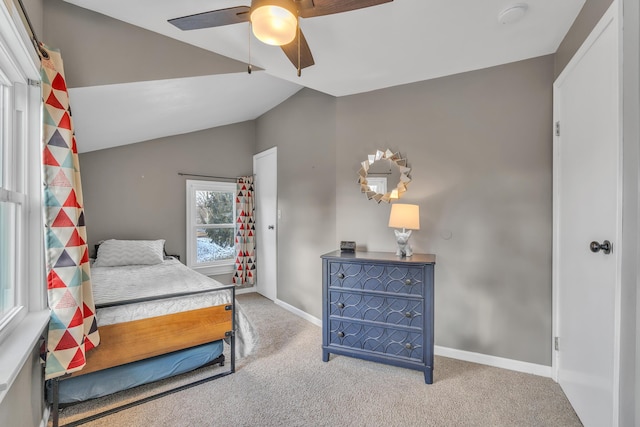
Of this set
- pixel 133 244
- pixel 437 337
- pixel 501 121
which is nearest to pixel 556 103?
pixel 501 121

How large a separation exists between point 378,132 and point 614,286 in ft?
6.45

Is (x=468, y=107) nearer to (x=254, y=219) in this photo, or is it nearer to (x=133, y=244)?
(x=254, y=219)

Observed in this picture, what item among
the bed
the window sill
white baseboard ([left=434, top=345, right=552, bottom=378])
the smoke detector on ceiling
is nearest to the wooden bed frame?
the bed

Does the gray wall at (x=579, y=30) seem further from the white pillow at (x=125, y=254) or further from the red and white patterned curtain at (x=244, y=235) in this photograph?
the white pillow at (x=125, y=254)

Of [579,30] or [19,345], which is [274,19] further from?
[579,30]

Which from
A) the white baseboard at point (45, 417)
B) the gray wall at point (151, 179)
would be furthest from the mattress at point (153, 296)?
the gray wall at point (151, 179)

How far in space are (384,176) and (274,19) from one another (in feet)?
5.80

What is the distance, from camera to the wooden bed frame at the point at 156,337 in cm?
172

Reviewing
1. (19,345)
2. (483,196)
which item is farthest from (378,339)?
(19,345)

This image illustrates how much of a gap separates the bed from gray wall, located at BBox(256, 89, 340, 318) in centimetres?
123

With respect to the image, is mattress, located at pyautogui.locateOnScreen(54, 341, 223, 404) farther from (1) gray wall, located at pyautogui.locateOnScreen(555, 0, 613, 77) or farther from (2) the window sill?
(1) gray wall, located at pyautogui.locateOnScreen(555, 0, 613, 77)

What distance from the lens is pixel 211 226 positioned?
4.28m

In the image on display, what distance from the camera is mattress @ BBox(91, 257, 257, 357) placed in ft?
5.96

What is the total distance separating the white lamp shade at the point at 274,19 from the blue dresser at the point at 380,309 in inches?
61.5
